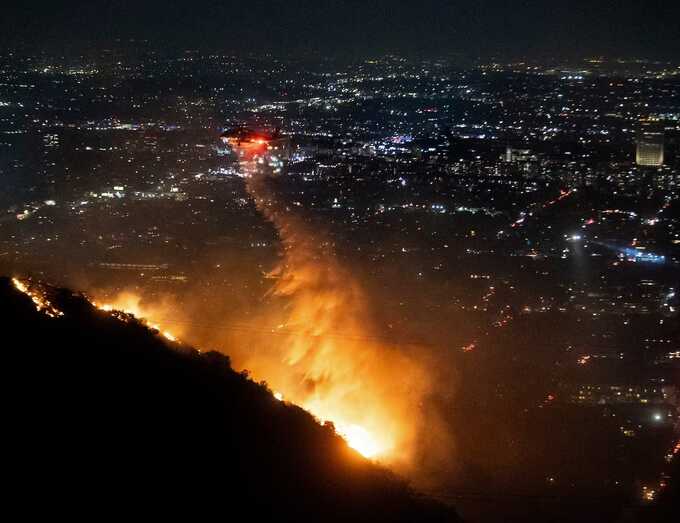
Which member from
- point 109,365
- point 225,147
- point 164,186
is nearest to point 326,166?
point 225,147

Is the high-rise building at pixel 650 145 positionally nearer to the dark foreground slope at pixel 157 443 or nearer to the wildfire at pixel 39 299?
the dark foreground slope at pixel 157 443

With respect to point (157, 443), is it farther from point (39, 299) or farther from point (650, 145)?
point (650, 145)

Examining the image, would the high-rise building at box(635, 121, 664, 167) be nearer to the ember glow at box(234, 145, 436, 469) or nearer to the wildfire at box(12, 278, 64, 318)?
the ember glow at box(234, 145, 436, 469)

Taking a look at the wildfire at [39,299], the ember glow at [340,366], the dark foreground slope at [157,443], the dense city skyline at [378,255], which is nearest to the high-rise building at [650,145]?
the dense city skyline at [378,255]

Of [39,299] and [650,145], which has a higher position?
[650,145]

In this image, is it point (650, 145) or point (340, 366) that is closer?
point (340, 366)

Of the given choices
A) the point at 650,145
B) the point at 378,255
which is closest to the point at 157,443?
the point at 378,255

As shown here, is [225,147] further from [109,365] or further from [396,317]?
[109,365]
